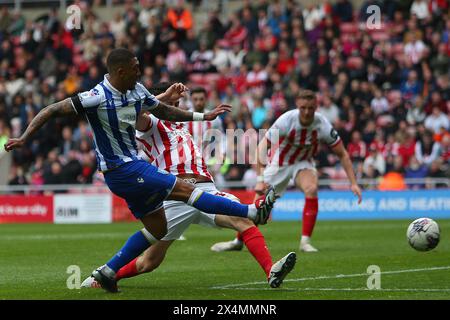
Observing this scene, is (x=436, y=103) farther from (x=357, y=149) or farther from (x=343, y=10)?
(x=343, y=10)

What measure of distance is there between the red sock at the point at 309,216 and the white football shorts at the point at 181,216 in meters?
4.62

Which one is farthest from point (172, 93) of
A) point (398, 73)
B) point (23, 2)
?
point (23, 2)

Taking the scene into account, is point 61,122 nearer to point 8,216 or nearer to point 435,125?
point 8,216

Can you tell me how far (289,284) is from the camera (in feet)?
33.2

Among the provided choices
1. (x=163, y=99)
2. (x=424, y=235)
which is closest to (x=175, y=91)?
(x=163, y=99)

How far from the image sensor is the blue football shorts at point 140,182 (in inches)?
360

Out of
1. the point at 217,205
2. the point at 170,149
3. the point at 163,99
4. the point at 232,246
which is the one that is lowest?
the point at 232,246

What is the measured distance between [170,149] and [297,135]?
4503mm

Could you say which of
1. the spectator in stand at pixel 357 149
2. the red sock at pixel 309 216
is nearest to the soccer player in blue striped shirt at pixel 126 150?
the red sock at pixel 309 216

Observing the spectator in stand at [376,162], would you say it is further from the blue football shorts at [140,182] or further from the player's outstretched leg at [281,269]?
the blue football shorts at [140,182]

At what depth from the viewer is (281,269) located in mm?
9266

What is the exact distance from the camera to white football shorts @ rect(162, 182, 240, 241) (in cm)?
→ 1016

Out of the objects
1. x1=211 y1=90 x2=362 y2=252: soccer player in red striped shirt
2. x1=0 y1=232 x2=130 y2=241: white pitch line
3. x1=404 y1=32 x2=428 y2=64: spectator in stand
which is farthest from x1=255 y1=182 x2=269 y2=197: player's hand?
x1=404 y1=32 x2=428 y2=64: spectator in stand
